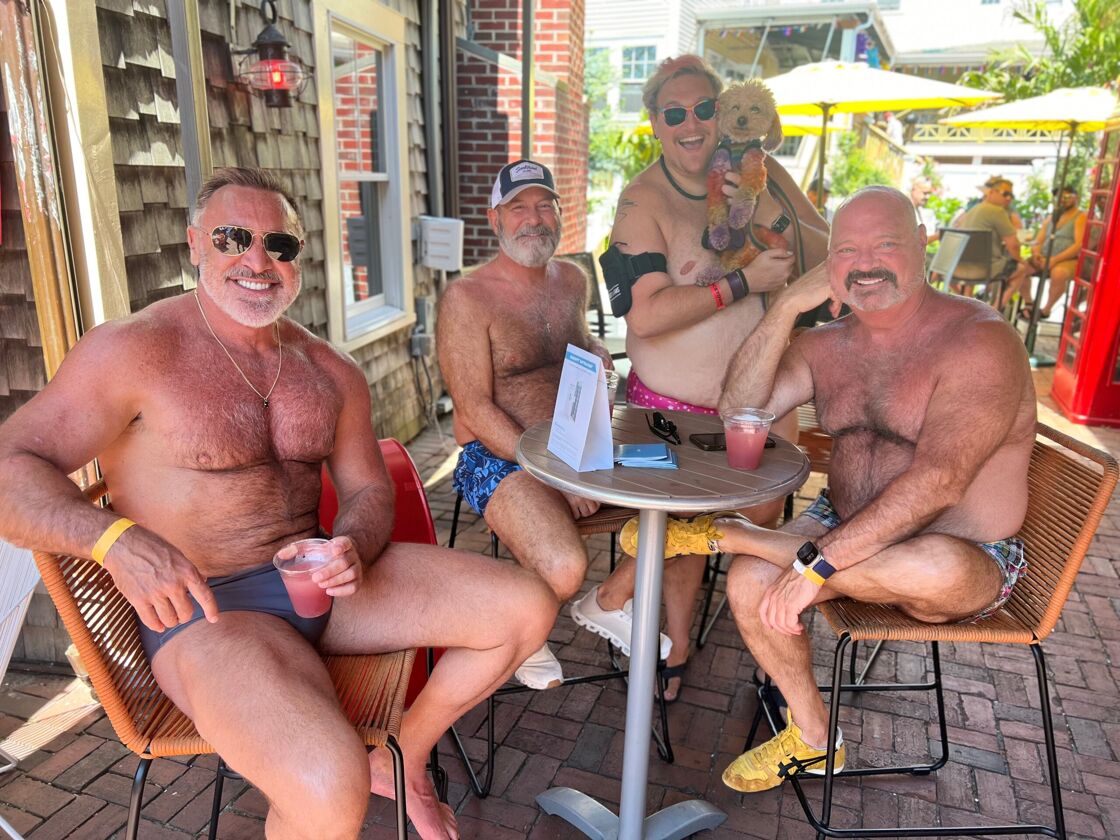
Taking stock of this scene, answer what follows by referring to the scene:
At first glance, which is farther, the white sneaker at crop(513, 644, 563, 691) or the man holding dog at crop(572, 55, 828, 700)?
the man holding dog at crop(572, 55, 828, 700)

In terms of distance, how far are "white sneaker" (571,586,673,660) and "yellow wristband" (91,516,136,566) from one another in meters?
1.36

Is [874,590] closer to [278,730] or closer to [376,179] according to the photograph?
[278,730]

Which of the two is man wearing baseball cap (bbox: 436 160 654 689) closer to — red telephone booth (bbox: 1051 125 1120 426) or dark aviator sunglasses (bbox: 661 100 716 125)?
dark aviator sunglasses (bbox: 661 100 716 125)

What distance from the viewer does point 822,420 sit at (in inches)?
89.1

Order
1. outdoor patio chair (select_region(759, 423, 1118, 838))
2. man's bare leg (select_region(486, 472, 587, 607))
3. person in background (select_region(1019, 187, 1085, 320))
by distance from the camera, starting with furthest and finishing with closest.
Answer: person in background (select_region(1019, 187, 1085, 320)) → man's bare leg (select_region(486, 472, 587, 607)) → outdoor patio chair (select_region(759, 423, 1118, 838))

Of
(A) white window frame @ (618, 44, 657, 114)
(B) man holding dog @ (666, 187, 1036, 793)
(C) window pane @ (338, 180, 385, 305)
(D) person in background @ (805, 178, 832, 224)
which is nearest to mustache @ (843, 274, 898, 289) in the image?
(B) man holding dog @ (666, 187, 1036, 793)

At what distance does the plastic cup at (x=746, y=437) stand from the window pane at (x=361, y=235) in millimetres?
3349

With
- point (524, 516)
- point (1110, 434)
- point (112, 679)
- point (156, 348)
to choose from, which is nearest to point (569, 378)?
point (524, 516)

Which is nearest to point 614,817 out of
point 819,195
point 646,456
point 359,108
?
point 646,456

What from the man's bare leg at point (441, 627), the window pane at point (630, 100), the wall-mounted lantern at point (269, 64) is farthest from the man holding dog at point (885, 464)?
the window pane at point (630, 100)

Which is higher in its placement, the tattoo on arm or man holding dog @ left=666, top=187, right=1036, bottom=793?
the tattoo on arm

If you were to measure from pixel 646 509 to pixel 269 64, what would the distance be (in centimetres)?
257

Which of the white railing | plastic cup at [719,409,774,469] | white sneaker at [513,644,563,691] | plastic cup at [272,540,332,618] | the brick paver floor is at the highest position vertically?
the white railing

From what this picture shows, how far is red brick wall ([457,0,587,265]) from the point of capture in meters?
5.72
